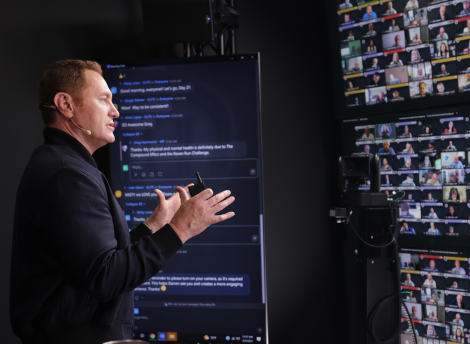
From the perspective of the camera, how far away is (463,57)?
256 centimetres

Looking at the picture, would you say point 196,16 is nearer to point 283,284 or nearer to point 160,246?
point 160,246

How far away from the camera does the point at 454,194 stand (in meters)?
2.63

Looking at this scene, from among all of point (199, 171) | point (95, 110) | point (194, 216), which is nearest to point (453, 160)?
point (199, 171)

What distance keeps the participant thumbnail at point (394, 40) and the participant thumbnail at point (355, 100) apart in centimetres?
35

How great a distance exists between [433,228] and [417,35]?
1230 millimetres

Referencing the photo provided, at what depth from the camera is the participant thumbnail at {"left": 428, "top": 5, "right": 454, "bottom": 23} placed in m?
2.59

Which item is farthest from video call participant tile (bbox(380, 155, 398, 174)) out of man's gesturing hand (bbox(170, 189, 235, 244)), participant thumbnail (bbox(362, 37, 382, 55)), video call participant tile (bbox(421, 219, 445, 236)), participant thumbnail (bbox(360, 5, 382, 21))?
man's gesturing hand (bbox(170, 189, 235, 244))

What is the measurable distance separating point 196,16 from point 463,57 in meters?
1.60

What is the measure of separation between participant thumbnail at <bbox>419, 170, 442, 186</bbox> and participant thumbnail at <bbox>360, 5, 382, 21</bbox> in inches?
42.8

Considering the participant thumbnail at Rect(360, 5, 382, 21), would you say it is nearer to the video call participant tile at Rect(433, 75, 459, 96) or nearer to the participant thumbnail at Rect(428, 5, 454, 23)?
the participant thumbnail at Rect(428, 5, 454, 23)

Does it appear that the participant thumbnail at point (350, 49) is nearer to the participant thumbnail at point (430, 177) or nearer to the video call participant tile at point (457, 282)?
the participant thumbnail at point (430, 177)

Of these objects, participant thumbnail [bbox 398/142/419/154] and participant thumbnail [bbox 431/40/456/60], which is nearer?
participant thumbnail [bbox 431/40/456/60]

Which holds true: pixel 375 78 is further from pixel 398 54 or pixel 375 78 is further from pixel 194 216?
pixel 194 216

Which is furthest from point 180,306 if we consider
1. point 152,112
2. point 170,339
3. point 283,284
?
point 152,112
